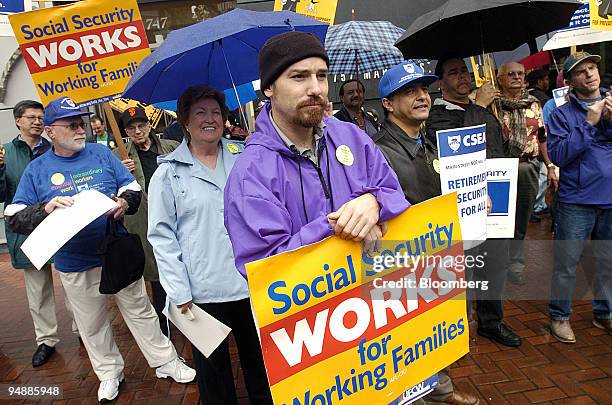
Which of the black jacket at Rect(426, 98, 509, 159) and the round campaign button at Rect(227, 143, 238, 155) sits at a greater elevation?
the round campaign button at Rect(227, 143, 238, 155)

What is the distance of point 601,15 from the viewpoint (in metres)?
4.36

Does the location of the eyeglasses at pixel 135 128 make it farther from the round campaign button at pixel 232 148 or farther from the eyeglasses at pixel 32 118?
the round campaign button at pixel 232 148

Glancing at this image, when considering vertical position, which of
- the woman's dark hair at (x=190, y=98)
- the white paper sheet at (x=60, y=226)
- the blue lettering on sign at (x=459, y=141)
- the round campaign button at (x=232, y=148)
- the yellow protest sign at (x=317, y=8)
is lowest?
the white paper sheet at (x=60, y=226)

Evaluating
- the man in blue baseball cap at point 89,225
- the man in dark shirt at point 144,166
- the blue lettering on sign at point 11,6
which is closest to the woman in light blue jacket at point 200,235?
the man in blue baseball cap at point 89,225

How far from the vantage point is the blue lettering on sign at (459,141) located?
96.3 inches

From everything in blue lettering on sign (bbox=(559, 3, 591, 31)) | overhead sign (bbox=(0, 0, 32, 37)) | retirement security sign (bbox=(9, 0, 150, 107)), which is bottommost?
blue lettering on sign (bbox=(559, 3, 591, 31))

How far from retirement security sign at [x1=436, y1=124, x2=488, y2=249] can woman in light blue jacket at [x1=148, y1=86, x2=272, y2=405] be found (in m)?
1.21

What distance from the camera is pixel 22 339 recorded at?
15.2 ft

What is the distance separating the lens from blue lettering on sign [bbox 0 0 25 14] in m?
3.60

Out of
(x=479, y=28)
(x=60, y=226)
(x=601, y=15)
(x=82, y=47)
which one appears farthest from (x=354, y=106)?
(x=60, y=226)

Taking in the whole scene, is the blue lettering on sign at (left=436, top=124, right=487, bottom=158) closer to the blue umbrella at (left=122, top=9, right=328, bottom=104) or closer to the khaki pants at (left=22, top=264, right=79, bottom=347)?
the blue umbrella at (left=122, top=9, right=328, bottom=104)

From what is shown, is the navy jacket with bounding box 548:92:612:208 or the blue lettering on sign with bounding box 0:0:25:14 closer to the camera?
the navy jacket with bounding box 548:92:612:208

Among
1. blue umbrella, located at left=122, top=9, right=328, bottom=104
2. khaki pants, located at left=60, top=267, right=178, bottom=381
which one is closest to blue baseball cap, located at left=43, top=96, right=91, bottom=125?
blue umbrella, located at left=122, top=9, right=328, bottom=104

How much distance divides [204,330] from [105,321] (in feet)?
4.60
